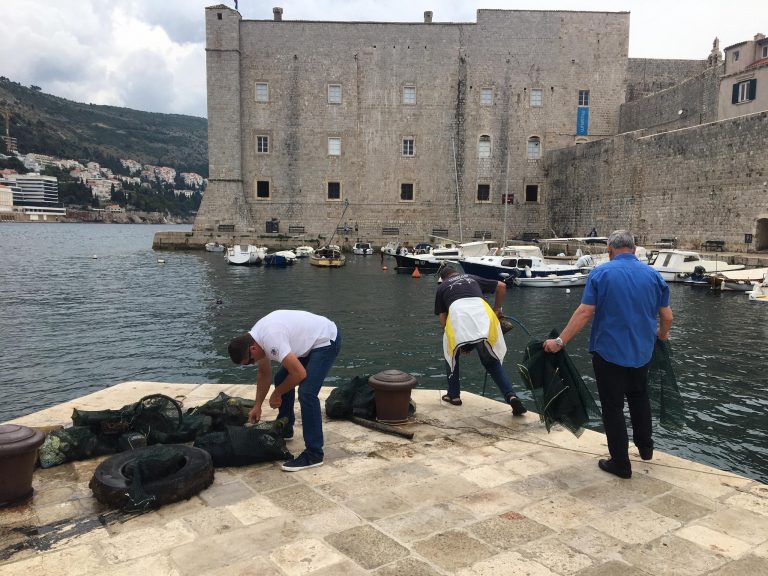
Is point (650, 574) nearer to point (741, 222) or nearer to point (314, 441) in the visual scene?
point (314, 441)

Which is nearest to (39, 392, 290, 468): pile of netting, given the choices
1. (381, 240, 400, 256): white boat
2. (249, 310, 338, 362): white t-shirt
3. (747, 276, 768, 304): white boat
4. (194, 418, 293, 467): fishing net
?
(194, 418, 293, 467): fishing net

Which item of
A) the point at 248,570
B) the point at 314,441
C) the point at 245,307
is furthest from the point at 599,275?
the point at 245,307

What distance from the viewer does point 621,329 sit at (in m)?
4.11

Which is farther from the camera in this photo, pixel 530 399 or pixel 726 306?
pixel 726 306

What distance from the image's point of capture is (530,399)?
908 centimetres

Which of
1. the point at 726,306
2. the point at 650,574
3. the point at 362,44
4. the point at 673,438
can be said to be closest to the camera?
the point at 650,574

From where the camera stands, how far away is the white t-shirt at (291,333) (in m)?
4.14

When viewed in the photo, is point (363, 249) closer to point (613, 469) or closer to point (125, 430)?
point (125, 430)

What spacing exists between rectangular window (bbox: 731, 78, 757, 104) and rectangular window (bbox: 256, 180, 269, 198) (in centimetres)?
3035

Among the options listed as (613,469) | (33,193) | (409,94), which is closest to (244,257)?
(409,94)

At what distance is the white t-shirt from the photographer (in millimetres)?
4145

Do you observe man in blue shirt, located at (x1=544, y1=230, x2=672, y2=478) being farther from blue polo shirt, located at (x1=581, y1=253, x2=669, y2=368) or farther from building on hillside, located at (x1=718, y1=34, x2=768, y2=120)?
building on hillside, located at (x1=718, y1=34, x2=768, y2=120)

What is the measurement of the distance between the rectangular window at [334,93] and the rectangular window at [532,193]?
15.6 meters

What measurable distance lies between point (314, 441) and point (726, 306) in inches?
733
